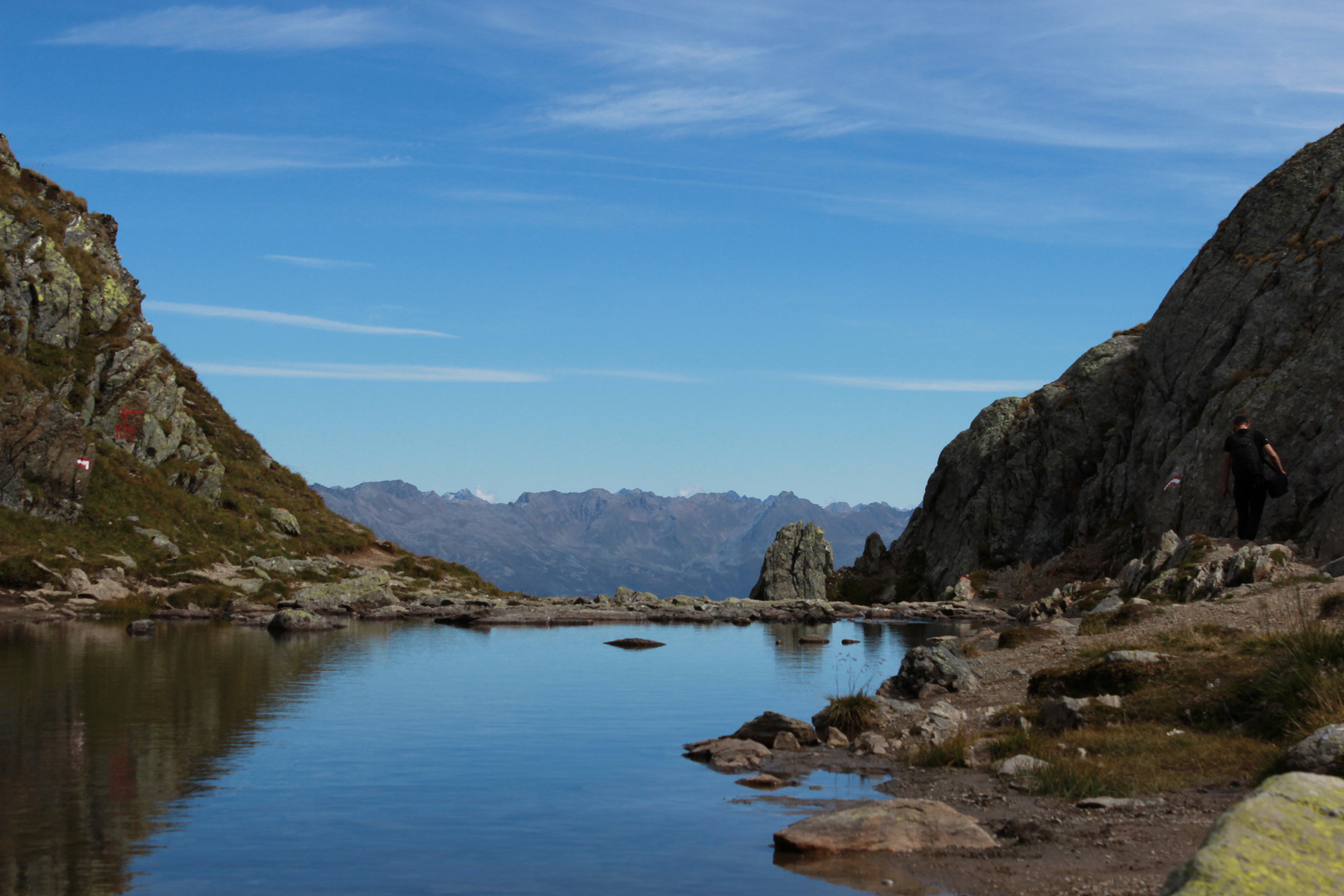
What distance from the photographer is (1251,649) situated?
2519cm

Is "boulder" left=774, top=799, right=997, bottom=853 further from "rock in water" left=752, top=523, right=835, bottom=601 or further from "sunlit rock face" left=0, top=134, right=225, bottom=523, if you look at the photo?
"rock in water" left=752, top=523, right=835, bottom=601

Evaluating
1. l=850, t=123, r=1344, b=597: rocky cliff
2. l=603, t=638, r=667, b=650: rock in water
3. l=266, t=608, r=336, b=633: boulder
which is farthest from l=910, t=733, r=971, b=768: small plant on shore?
l=266, t=608, r=336, b=633: boulder

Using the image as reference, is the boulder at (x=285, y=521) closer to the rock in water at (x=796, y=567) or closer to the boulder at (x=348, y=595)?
the boulder at (x=348, y=595)

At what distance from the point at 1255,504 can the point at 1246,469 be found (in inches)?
92.1

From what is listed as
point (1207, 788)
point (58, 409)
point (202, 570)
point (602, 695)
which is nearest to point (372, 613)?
point (202, 570)

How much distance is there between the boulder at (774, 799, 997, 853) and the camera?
17.4 metres

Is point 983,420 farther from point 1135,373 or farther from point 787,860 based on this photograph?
point 787,860

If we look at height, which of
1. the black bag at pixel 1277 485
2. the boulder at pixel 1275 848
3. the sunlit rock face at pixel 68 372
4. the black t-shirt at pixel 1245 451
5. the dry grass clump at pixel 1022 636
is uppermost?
the sunlit rock face at pixel 68 372

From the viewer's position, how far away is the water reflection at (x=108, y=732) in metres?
18.1

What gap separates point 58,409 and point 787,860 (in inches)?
3010

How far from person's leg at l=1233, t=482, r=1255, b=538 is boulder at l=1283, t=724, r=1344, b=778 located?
1323 inches

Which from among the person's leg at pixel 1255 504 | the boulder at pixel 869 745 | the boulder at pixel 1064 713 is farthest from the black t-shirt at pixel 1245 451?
the boulder at pixel 869 745

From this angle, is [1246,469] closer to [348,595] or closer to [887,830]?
[887,830]

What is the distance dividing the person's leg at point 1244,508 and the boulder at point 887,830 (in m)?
34.1
